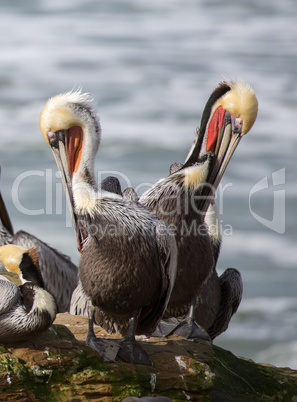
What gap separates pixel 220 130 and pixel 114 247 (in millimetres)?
1459

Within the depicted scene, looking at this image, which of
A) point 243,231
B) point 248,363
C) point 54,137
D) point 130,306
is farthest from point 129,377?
point 243,231

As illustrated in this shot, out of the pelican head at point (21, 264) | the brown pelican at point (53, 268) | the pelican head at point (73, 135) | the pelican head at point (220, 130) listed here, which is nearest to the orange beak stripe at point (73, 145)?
the pelican head at point (73, 135)

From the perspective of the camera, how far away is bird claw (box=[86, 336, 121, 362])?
15.9ft

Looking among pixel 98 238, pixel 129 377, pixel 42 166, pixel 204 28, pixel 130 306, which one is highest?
pixel 204 28

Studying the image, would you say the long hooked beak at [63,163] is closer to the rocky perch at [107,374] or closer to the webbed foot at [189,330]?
the rocky perch at [107,374]

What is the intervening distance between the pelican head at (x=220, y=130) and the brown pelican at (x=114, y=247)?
3.07ft

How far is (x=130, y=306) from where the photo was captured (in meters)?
5.03

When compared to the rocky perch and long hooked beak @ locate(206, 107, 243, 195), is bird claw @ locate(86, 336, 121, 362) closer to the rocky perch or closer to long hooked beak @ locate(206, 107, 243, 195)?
the rocky perch

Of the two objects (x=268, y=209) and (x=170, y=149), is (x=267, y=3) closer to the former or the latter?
(x=170, y=149)

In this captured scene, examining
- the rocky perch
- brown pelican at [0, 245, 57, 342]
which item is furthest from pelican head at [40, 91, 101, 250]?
the rocky perch

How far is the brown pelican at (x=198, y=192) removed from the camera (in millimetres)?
5684

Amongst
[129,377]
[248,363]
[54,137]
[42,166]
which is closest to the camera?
[129,377]

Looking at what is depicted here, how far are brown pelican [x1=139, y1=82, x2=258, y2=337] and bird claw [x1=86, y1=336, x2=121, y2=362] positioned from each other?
759 millimetres

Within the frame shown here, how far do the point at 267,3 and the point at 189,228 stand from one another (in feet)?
74.5
